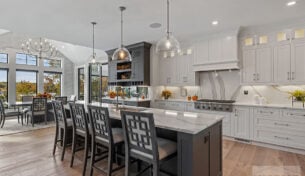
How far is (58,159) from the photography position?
3.34m

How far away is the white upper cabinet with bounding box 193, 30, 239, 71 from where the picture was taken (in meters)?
4.42

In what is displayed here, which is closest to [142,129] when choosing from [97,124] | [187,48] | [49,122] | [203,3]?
[97,124]

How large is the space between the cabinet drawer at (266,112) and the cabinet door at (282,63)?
2.36 feet

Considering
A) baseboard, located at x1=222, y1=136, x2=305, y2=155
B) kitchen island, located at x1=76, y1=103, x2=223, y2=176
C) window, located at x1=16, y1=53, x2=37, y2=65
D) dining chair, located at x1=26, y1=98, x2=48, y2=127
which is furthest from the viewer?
window, located at x1=16, y1=53, x2=37, y2=65

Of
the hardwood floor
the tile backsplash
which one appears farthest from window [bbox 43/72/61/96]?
the tile backsplash

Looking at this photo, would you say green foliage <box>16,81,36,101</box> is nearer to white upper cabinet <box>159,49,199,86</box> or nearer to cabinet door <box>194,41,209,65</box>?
white upper cabinet <box>159,49,199,86</box>

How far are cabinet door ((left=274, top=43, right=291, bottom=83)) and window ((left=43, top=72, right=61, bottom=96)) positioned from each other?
30.8ft

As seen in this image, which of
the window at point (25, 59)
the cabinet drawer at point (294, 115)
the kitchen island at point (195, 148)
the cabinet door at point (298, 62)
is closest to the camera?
the kitchen island at point (195, 148)

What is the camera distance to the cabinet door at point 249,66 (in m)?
4.34

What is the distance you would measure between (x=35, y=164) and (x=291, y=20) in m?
5.84

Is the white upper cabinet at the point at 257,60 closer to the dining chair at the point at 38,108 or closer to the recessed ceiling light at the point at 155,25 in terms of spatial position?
the recessed ceiling light at the point at 155,25

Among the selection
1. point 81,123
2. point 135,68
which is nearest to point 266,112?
point 81,123

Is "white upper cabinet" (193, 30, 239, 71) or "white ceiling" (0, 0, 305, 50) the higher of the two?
"white ceiling" (0, 0, 305, 50)

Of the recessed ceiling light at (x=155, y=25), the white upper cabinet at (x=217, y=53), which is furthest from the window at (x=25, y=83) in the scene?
the white upper cabinet at (x=217, y=53)
